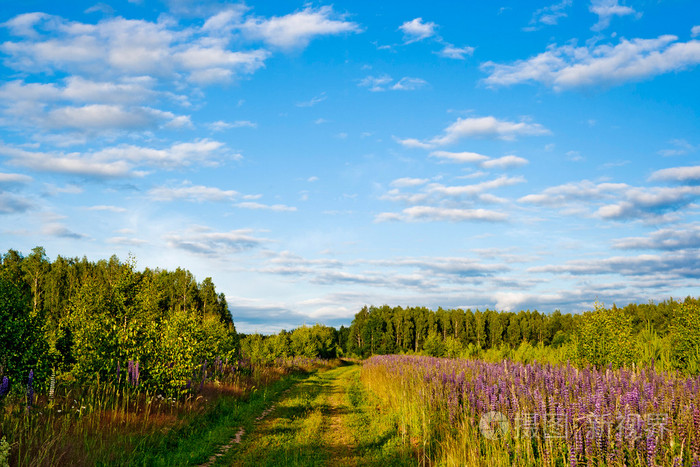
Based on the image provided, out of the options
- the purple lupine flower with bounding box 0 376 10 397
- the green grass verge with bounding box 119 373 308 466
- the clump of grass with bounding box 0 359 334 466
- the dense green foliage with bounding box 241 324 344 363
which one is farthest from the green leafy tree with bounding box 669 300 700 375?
the dense green foliage with bounding box 241 324 344 363

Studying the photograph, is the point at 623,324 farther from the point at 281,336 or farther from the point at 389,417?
the point at 281,336

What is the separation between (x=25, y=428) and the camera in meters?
7.67

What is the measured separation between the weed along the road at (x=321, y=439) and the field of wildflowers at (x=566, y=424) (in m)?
0.75

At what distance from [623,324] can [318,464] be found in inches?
521

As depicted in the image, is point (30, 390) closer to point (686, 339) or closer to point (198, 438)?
point (198, 438)

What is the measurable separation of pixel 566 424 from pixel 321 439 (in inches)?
246

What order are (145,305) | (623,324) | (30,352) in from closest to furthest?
1. (30,352)
2. (145,305)
3. (623,324)

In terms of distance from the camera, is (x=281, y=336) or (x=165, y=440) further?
(x=281, y=336)

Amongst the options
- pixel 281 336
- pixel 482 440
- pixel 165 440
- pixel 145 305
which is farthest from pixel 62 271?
pixel 482 440

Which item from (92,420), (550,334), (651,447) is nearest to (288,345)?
(550,334)

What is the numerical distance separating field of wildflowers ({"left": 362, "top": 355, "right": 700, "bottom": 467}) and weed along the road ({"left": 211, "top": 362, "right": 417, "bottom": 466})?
0.75 m

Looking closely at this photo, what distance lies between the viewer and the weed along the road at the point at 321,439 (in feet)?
28.9

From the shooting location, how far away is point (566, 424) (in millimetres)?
6586

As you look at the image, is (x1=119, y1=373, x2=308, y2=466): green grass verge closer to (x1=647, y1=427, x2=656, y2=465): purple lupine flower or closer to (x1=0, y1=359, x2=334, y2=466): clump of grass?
(x1=0, y1=359, x2=334, y2=466): clump of grass
